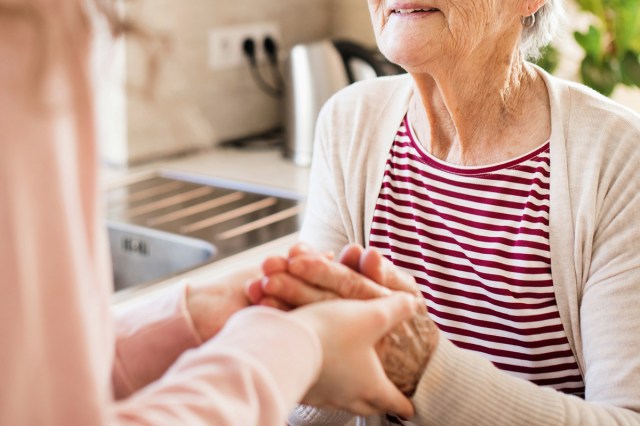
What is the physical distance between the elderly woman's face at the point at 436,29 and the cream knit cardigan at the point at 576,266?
123 millimetres

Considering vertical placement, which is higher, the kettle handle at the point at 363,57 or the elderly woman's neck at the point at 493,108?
the elderly woman's neck at the point at 493,108

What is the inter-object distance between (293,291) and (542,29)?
64cm

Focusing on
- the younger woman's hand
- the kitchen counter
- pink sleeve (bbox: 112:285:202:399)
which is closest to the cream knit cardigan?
the younger woman's hand

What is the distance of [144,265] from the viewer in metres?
1.92

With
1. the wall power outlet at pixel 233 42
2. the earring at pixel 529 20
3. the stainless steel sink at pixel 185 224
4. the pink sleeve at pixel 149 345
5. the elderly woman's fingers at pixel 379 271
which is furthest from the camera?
the wall power outlet at pixel 233 42

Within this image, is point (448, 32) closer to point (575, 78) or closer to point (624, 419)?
point (624, 419)

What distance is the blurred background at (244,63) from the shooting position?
229 centimetres

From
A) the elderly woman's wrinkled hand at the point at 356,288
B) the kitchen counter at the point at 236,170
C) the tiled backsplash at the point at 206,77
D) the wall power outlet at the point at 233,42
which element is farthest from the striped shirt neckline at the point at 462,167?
the wall power outlet at the point at 233,42

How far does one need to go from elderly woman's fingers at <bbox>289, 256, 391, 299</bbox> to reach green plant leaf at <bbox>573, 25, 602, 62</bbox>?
1545 mm

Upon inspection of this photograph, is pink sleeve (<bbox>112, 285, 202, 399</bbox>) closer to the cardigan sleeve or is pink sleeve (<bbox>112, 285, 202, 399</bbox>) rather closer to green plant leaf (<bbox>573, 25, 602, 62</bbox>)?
the cardigan sleeve

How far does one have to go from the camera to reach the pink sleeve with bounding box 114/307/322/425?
2.02 ft

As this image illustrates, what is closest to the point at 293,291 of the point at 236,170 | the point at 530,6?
the point at 530,6

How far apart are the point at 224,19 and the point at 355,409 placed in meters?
1.77

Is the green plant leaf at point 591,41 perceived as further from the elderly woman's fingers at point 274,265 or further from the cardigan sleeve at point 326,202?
the elderly woman's fingers at point 274,265
